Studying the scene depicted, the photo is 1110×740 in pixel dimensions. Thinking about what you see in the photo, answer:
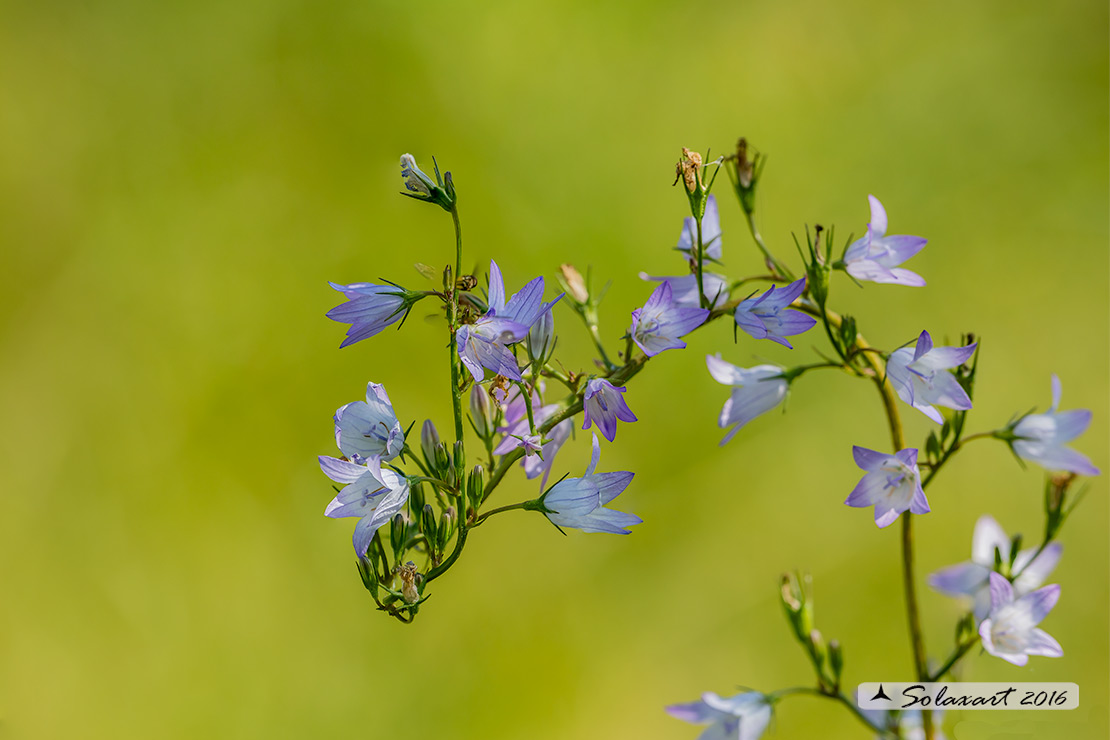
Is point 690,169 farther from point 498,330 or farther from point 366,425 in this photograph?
point 366,425

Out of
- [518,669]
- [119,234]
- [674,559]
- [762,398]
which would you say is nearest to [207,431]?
[119,234]

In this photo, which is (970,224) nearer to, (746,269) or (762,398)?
(746,269)

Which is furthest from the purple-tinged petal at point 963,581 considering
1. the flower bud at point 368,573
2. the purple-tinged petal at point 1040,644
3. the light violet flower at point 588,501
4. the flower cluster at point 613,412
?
the flower bud at point 368,573

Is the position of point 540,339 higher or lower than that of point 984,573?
higher

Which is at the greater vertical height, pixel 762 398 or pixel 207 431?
pixel 207 431

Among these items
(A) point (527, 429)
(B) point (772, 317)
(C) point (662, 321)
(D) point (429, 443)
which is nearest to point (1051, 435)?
(B) point (772, 317)

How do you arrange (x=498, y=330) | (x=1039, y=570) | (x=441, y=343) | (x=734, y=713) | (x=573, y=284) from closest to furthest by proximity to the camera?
(x=498, y=330) → (x=573, y=284) → (x=734, y=713) → (x=1039, y=570) → (x=441, y=343)

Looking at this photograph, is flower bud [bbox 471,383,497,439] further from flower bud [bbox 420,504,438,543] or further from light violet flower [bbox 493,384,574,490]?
flower bud [bbox 420,504,438,543]
